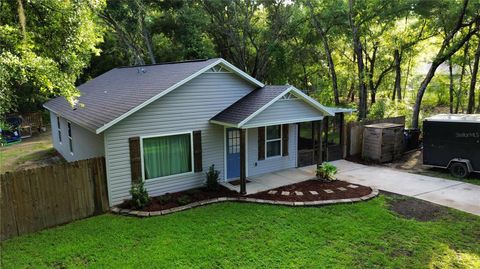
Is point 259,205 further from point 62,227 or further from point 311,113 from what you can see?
point 62,227

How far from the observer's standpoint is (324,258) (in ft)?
20.7

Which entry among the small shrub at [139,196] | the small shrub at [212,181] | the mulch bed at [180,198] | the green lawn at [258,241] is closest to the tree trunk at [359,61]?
the green lawn at [258,241]

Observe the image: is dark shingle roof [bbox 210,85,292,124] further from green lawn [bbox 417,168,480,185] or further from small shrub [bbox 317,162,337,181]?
green lawn [bbox 417,168,480,185]

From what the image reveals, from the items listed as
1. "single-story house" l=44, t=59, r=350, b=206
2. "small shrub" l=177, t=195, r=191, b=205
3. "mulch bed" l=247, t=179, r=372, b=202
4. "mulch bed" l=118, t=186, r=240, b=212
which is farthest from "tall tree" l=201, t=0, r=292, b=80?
"small shrub" l=177, t=195, r=191, b=205

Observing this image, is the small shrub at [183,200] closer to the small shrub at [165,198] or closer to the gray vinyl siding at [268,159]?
the small shrub at [165,198]

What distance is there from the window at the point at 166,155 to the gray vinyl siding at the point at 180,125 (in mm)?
201

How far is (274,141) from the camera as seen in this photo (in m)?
12.4

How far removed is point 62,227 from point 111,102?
4.30 m

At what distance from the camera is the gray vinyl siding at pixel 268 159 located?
1178 cm

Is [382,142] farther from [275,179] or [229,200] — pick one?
[229,200]

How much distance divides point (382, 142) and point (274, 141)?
16.3 ft

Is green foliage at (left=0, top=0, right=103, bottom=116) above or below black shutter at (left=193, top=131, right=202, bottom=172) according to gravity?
above

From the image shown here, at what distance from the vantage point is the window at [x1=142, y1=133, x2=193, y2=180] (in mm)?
9531

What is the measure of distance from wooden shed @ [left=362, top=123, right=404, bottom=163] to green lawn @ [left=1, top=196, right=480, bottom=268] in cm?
→ 552
